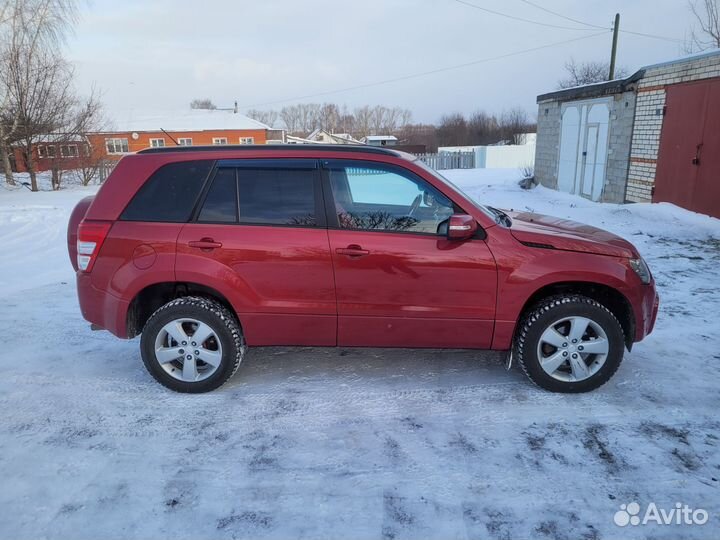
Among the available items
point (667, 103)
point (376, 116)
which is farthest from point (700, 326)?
point (376, 116)

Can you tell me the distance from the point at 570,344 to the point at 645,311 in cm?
61

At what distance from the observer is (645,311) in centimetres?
362

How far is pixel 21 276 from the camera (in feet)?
22.9

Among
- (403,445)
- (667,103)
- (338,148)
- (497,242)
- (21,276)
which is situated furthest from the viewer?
(667,103)

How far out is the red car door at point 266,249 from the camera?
356 cm

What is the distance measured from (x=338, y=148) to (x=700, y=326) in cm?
399

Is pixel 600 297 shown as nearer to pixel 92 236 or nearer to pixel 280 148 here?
pixel 280 148

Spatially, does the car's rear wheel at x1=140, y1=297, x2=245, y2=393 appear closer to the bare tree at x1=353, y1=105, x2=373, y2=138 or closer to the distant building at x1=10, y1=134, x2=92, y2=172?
the distant building at x1=10, y1=134, x2=92, y2=172

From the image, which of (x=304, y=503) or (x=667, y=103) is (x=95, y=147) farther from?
(x=304, y=503)

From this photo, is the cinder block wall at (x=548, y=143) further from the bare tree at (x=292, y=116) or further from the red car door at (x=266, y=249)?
the bare tree at (x=292, y=116)

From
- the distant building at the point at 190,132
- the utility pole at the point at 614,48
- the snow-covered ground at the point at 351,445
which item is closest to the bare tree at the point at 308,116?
Answer: the distant building at the point at 190,132

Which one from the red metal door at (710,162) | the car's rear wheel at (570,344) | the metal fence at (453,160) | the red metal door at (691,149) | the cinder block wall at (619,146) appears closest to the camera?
the car's rear wheel at (570,344)

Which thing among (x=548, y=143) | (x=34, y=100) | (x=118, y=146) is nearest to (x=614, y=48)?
(x=548, y=143)

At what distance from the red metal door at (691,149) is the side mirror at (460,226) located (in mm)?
9395
